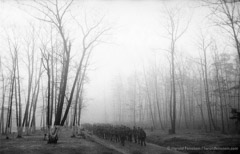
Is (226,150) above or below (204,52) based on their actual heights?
below

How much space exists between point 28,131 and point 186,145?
18.0 metres

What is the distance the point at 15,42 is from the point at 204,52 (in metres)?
24.0

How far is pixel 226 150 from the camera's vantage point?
385 inches

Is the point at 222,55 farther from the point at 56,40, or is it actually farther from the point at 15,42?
the point at 15,42

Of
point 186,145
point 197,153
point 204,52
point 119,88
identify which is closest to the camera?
point 197,153

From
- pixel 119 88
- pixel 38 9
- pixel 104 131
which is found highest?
pixel 38 9

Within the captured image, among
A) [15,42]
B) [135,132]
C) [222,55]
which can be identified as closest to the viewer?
[135,132]

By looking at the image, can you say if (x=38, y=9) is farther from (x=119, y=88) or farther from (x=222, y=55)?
(x=119, y=88)

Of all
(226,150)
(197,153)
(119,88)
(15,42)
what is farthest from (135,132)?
(119,88)

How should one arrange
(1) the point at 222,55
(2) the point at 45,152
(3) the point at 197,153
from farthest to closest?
(1) the point at 222,55 → (3) the point at 197,153 → (2) the point at 45,152

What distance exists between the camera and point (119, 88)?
50719 millimetres

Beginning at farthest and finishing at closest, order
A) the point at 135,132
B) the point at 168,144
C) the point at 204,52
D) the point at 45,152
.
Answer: the point at 204,52 → the point at 135,132 → the point at 168,144 → the point at 45,152

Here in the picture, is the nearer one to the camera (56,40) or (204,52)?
(56,40)

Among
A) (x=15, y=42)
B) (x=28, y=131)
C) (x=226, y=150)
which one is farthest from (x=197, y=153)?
(x=15, y=42)
